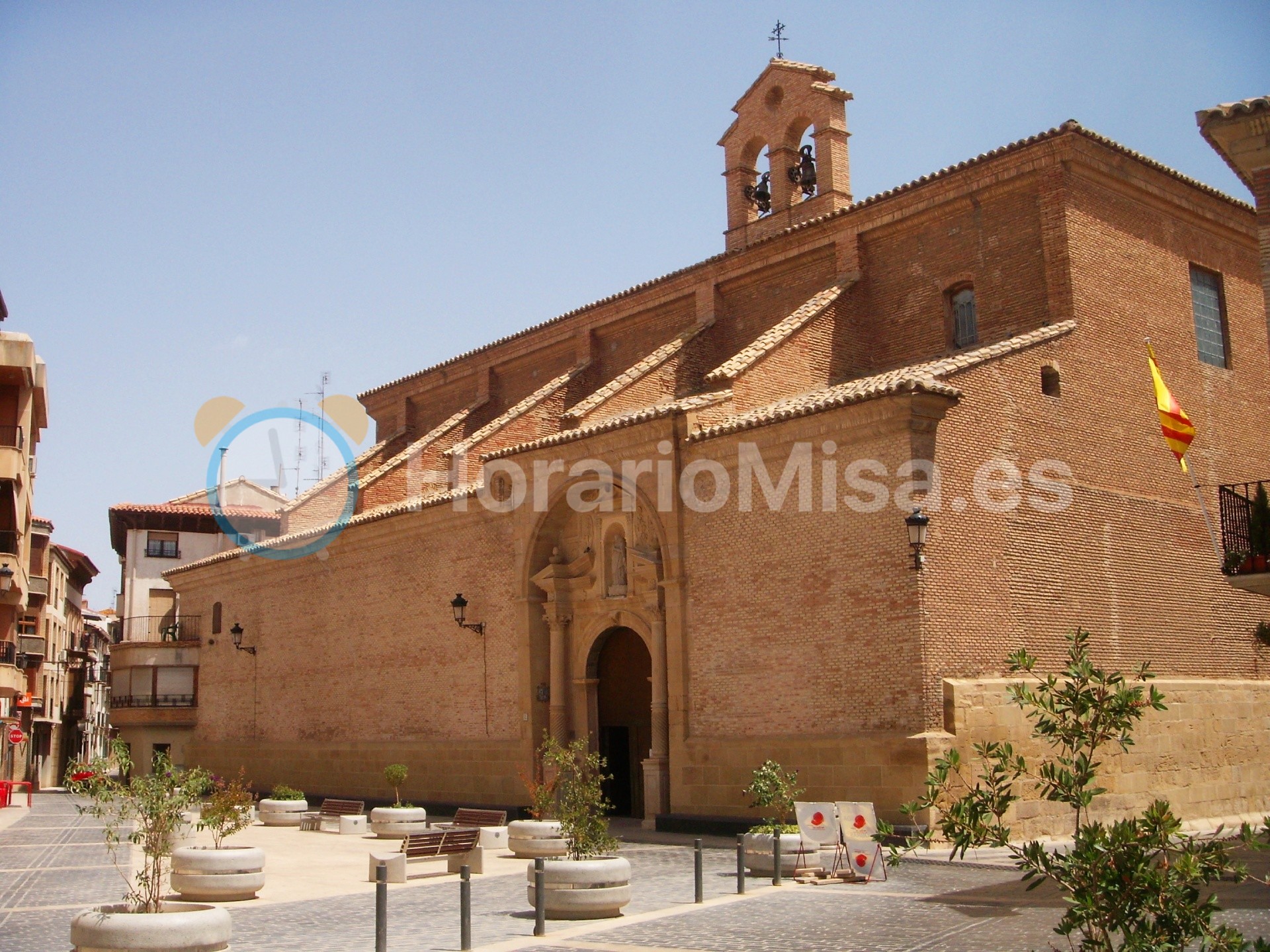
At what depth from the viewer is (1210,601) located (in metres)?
18.8

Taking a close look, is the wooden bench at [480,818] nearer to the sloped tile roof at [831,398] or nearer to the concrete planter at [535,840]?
the concrete planter at [535,840]

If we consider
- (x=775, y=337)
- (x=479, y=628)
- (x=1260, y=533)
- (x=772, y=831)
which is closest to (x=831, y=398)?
(x=775, y=337)

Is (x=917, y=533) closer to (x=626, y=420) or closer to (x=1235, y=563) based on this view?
(x=1235, y=563)

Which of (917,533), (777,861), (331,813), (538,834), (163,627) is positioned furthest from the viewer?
(163,627)

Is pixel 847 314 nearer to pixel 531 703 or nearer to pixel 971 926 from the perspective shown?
pixel 531 703

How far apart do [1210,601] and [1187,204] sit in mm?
6301

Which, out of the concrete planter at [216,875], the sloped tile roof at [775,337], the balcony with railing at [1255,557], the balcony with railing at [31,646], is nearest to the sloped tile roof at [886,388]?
the sloped tile roof at [775,337]

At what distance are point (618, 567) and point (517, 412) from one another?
227 inches

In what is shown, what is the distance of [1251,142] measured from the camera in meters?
11.5

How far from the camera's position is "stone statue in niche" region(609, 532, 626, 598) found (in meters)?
19.8

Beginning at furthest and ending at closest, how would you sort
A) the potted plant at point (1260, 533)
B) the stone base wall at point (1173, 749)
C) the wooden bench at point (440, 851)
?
1. the stone base wall at point (1173, 749)
2. the potted plant at point (1260, 533)
3. the wooden bench at point (440, 851)

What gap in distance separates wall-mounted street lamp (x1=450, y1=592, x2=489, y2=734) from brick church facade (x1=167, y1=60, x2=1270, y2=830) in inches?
2.9

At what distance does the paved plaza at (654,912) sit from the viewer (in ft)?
31.9

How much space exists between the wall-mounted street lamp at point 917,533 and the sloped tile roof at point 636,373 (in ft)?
22.5
